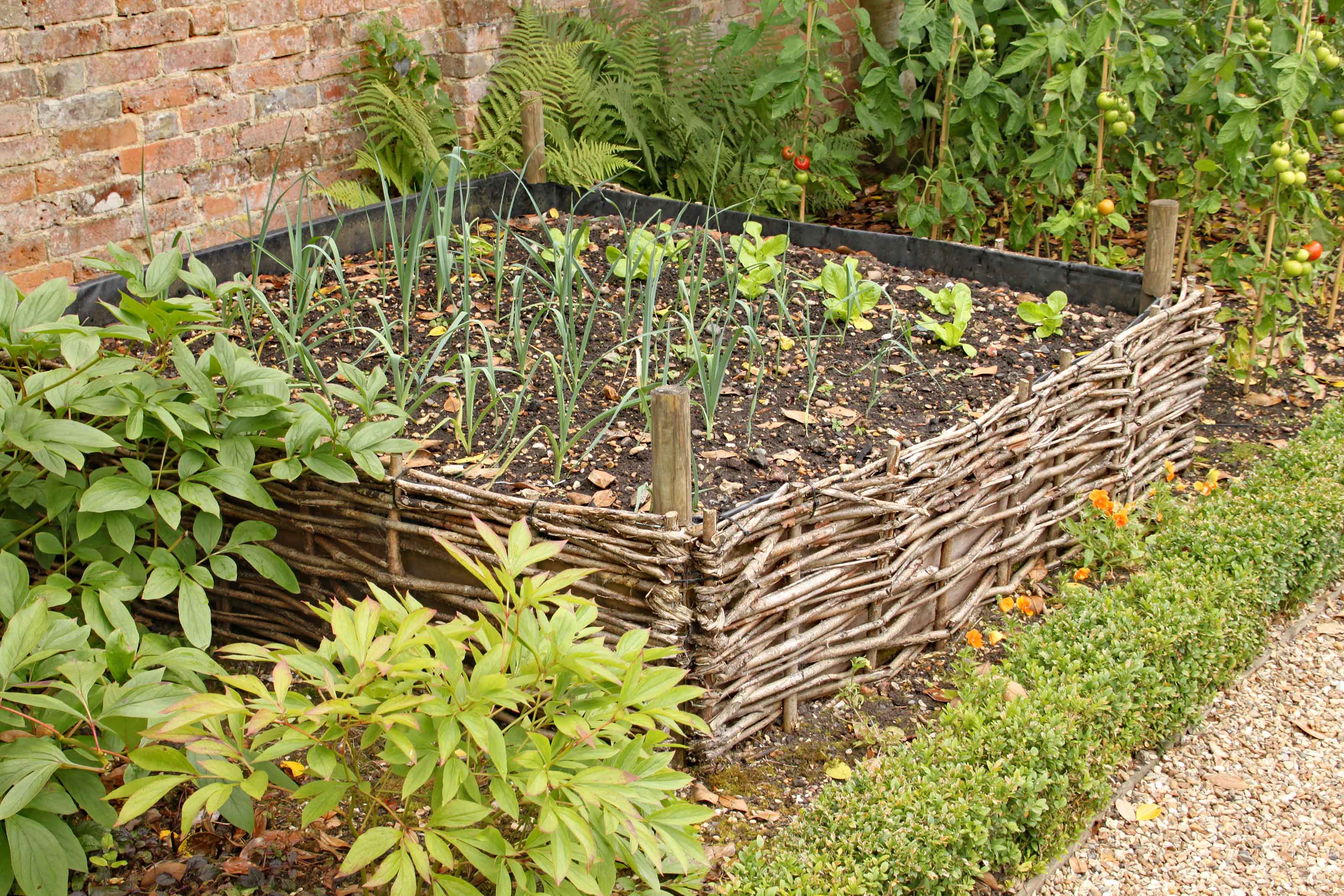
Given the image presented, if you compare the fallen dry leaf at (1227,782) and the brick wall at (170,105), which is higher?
the brick wall at (170,105)

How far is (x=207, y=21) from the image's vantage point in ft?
13.7

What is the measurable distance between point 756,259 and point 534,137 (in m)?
1.21

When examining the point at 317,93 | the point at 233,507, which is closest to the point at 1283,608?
the point at 233,507

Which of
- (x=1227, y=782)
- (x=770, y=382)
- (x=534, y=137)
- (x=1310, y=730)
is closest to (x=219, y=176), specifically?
(x=534, y=137)

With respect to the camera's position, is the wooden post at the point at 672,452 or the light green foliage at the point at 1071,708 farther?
the wooden post at the point at 672,452

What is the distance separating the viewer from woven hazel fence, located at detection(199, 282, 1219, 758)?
103 inches

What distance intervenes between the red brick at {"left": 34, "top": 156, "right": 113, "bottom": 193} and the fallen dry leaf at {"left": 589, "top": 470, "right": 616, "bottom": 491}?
2209 millimetres

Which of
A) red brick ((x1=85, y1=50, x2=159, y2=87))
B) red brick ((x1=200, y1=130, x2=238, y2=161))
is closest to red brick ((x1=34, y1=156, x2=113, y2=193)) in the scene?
red brick ((x1=85, y1=50, x2=159, y2=87))

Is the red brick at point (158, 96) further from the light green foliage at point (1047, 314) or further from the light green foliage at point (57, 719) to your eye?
the light green foliage at point (1047, 314)

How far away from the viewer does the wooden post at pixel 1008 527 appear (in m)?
3.29

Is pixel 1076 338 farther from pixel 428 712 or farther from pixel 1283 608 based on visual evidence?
pixel 428 712

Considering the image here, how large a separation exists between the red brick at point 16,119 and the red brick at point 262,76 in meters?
0.73

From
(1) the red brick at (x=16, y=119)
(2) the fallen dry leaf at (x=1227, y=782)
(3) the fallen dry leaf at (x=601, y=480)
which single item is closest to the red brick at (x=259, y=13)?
(1) the red brick at (x=16, y=119)

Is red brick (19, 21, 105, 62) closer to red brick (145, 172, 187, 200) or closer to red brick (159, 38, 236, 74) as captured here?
red brick (159, 38, 236, 74)
